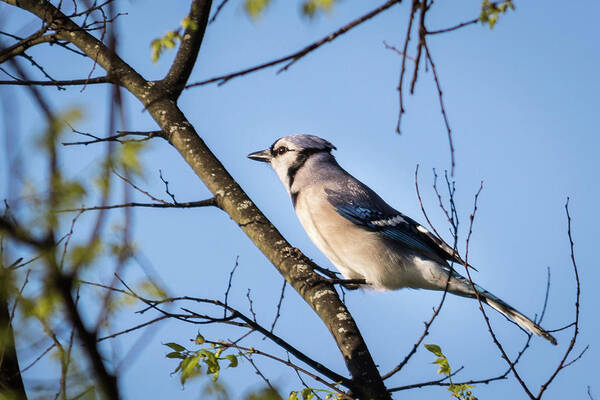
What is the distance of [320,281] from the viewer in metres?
3.01

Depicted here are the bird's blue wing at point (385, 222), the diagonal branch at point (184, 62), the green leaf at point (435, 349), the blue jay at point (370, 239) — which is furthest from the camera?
the bird's blue wing at point (385, 222)

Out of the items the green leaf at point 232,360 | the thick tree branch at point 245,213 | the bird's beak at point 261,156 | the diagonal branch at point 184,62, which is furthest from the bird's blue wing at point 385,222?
the green leaf at point 232,360

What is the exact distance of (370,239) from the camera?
3910 mm

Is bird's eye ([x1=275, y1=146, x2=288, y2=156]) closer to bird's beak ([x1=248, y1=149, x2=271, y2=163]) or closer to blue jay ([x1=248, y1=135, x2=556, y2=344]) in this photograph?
bird's beak ([x1=248, y1=149, x2=271, y2=163])

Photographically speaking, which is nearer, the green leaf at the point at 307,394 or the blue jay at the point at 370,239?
the green leaf at the point at 307,394

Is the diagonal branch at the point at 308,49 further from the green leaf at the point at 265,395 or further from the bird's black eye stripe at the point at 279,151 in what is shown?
the bird's black eye stripe at the point at 279,151

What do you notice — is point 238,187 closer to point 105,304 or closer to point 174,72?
point 174,72

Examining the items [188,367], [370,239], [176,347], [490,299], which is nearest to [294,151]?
[370,239]

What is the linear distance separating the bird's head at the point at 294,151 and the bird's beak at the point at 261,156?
0.08 m

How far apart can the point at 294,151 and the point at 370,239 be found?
978mm

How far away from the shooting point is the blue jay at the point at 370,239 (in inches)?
151

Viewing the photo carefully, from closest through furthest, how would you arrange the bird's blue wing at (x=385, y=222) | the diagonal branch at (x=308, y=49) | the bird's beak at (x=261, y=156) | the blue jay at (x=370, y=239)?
1. the diagonal branch at (x=308, y=49)
2. the blue jay at (x=370, y=239)
3. the bird's blue wing at (x=385, y=222)
4. the bird's beak at (x=261, y=156)

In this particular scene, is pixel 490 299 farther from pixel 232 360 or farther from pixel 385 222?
pixel 232 360

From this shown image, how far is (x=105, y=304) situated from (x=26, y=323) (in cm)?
122
